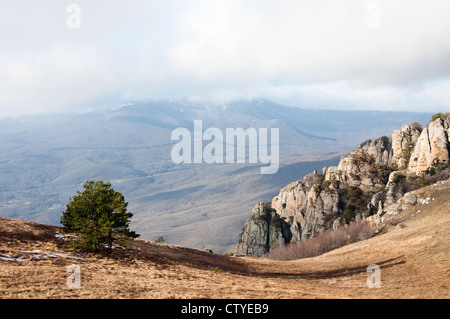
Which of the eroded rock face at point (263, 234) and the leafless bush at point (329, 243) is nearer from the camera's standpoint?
the leafless bush at point (329, 243)

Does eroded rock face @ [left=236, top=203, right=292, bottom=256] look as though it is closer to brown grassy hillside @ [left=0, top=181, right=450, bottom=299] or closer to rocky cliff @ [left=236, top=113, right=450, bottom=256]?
rocky cliff @ [left=236, top=113, right=450, bottom=256]

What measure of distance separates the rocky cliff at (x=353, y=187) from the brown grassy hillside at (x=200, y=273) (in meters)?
32.0

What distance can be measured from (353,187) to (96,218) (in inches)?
2680

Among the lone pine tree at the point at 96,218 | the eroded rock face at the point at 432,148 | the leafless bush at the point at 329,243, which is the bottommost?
the leafless bush at the point at 329,243

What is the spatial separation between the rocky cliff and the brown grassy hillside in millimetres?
31992

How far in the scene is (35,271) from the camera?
1722cm

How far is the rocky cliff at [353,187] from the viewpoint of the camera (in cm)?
6781

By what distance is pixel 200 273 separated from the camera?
83.7ft

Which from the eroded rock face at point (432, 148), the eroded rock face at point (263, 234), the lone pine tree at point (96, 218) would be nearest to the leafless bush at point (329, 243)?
the eroded rock face at point (263, 234)

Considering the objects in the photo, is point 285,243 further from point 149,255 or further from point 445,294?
point 445,294


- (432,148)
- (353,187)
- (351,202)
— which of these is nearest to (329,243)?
(351,202)

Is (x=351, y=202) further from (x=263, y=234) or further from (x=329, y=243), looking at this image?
(x=329, y=243)

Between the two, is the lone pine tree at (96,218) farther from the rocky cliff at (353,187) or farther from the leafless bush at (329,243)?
the rocky cliff at (353,187)
